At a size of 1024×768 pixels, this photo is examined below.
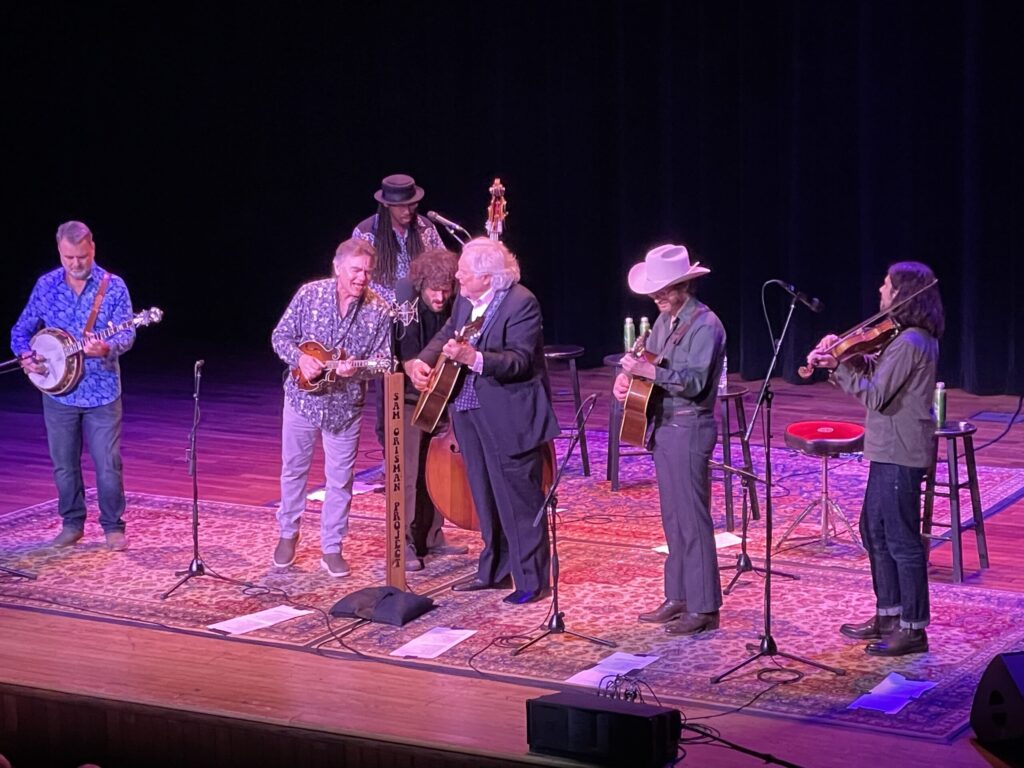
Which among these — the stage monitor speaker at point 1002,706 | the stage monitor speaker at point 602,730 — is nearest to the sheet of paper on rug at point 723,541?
the stage monitor speaker at point 1002,706

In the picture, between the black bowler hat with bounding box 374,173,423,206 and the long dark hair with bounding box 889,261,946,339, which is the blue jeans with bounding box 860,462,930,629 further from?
the black bowler hat with bounding box 374,173,423,206

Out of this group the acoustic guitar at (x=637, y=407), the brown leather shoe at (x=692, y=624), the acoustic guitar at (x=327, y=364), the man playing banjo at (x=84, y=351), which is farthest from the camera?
the man playing banjo at (x=84, y=351)

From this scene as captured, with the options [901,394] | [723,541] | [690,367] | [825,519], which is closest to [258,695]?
[690,367]

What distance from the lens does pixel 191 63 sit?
→ 15484mm

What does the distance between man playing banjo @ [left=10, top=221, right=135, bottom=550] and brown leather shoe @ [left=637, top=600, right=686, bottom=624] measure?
2838mm

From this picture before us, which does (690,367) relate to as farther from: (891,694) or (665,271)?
(891,694)

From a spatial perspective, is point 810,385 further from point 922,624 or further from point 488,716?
point 488,716

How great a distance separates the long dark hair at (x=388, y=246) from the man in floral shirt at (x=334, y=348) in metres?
0.44

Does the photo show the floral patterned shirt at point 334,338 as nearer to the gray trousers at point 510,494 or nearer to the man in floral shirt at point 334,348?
the man in floral shirt at point 334,348

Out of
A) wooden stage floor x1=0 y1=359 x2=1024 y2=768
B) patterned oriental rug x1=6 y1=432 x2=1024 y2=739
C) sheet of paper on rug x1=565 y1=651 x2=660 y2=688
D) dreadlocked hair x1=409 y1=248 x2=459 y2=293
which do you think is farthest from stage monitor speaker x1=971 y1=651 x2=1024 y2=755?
dreadlocked hair x1=409 y1=248 x2=459 y2=293

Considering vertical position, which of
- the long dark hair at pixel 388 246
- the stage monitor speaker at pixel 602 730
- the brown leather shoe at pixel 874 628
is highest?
the long dark hair at pixel 388 246

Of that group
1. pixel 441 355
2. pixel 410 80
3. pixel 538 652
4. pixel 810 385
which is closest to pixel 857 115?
pixel 810 385

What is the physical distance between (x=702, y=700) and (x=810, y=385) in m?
7.24

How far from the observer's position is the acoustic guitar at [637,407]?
6.21 m
